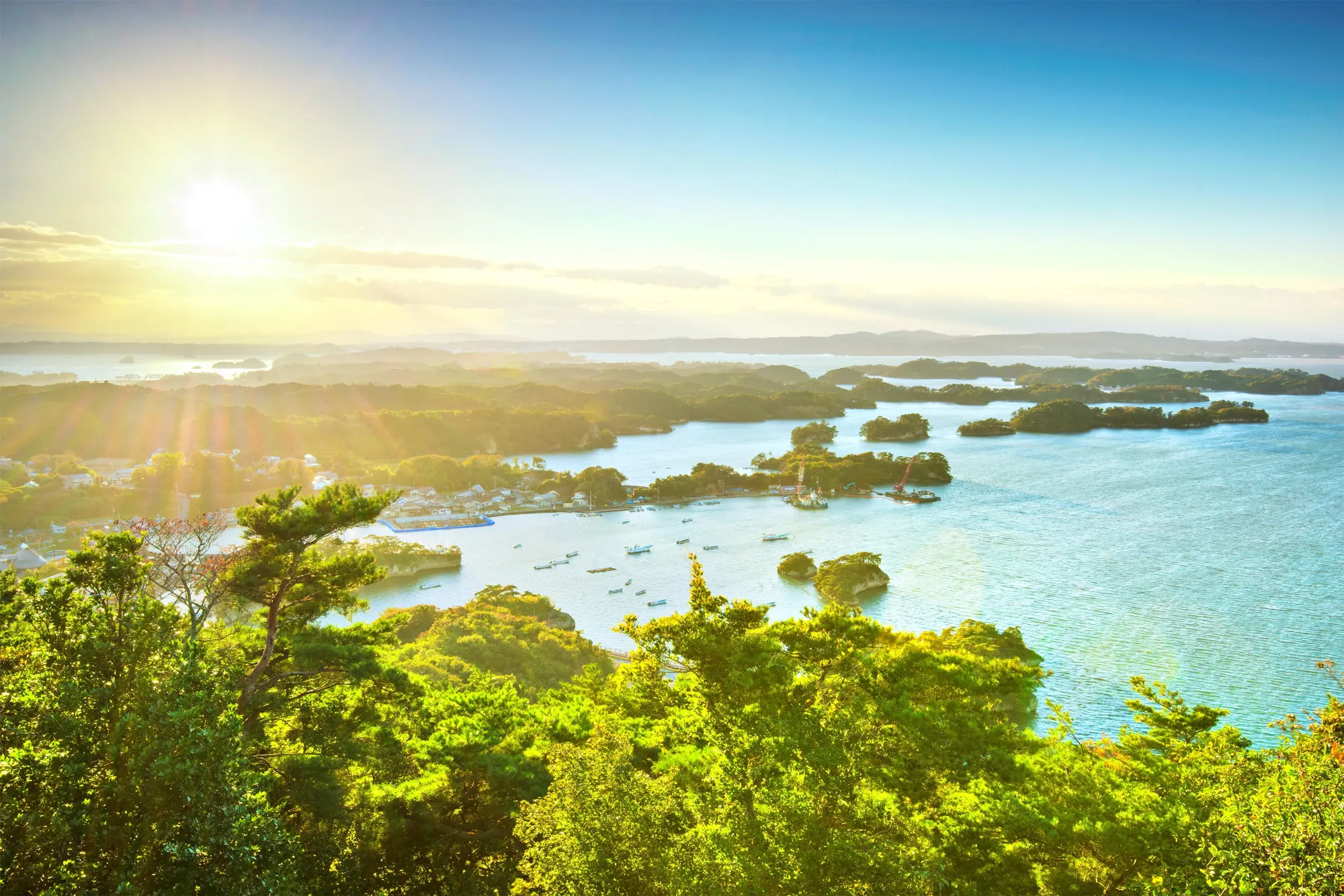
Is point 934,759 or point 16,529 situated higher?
point 934,759

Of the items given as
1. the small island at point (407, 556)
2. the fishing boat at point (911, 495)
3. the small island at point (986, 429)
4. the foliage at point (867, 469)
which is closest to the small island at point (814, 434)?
the foliage at point (867, 469)

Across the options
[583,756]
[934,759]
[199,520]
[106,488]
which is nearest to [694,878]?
[583,756]

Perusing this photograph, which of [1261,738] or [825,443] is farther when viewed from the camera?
[825,443]

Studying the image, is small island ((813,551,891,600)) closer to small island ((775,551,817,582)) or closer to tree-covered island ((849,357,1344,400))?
small island ((775,551,817,582))

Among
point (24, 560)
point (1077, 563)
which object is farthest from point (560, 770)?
point (1077, 563)

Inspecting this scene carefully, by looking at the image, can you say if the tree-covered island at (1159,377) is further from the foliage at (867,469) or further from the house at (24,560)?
the house at (24,560)

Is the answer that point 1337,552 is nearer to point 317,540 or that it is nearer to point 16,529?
point 317,540
